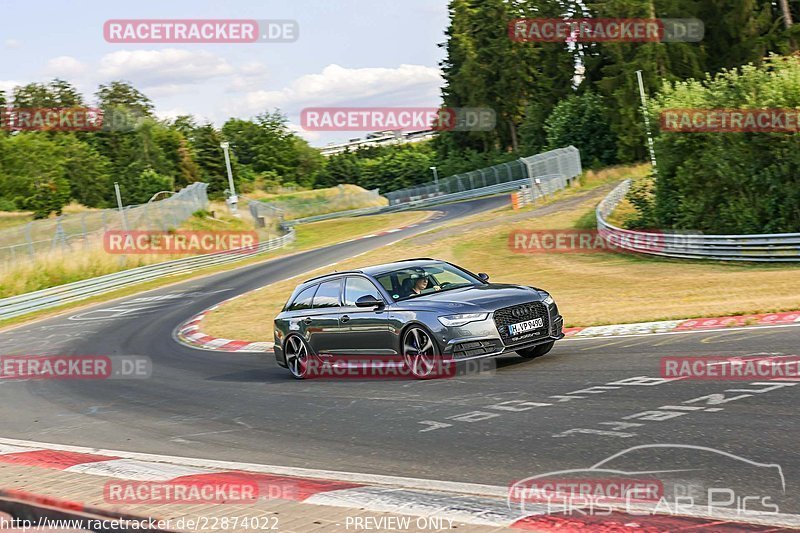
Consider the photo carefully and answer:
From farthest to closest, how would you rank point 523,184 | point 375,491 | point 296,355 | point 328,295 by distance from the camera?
point 523,184 < point 296,355 < point 328,295 < point 375,491

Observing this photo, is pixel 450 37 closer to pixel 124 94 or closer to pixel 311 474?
pixel 124 94

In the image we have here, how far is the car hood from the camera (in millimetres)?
12078

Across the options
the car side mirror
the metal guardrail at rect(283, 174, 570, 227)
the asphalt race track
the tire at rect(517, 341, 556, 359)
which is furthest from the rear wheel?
the metal guardrail at rect(283, 174, 570, 227)

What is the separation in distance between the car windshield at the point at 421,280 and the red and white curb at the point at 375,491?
4652 mm

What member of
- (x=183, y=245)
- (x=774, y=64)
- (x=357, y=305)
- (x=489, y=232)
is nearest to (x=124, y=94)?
(x=183, y=245)

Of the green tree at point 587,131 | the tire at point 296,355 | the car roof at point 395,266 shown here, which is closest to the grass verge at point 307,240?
the green tree at point 587,131

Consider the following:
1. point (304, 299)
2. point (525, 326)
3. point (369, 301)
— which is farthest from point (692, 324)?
point (304, 299)

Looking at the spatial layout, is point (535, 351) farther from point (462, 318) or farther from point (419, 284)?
point (419, 284)

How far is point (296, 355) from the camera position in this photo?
574 inches

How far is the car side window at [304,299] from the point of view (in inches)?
573

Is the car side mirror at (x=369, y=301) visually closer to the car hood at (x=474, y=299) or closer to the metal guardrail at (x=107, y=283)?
the car hood at (x=474, y=299)

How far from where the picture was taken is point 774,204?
94.2 ft

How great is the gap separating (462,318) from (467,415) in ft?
8.07

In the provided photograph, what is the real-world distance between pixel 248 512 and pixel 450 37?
11033cm
